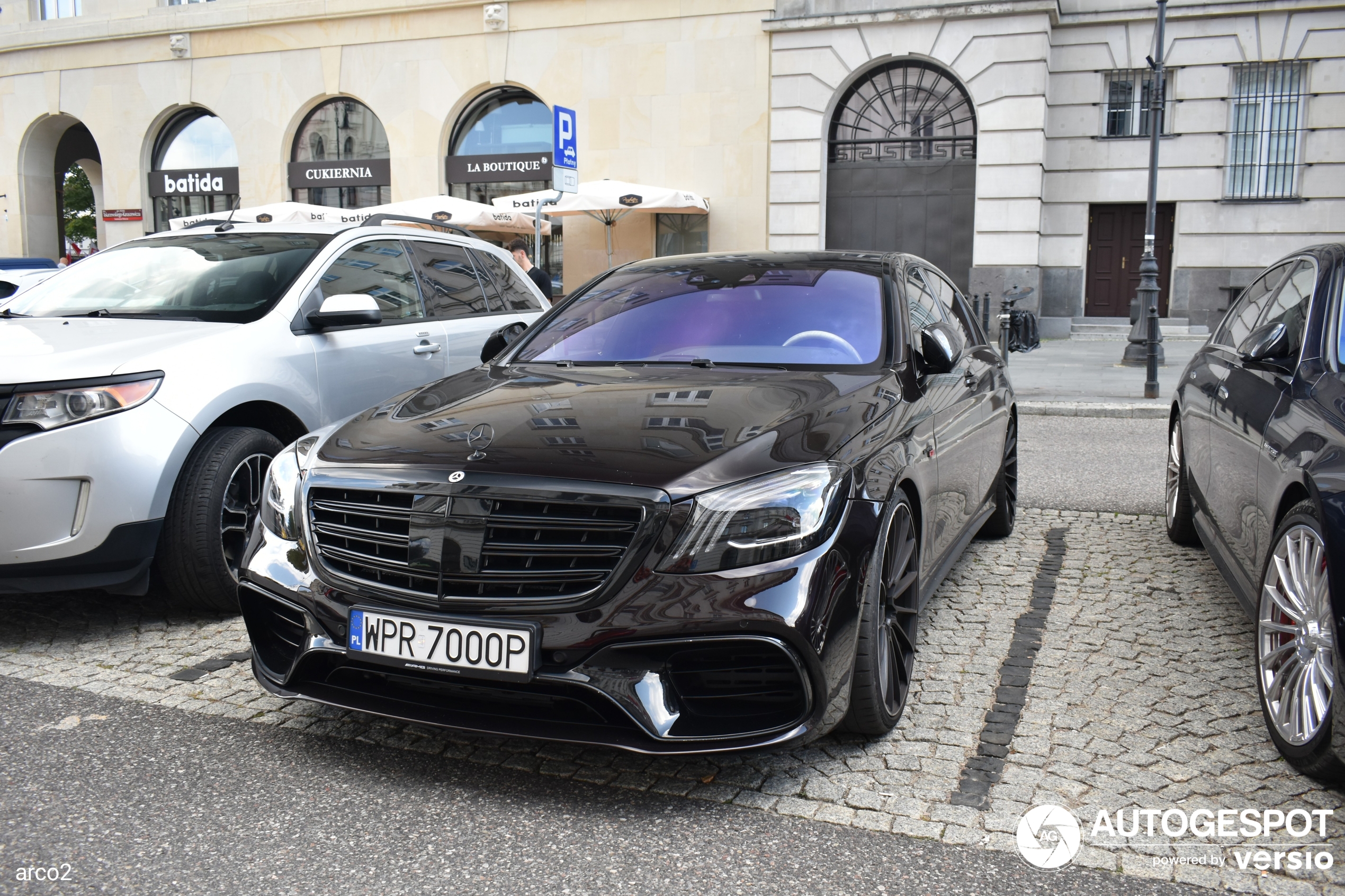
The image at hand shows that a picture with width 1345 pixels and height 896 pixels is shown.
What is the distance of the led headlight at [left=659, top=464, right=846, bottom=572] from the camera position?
274cm

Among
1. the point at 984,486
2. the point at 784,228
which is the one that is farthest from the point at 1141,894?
the point at 784,228

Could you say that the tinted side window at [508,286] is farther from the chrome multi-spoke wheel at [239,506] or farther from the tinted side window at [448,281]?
the chrome multi-spoke wheel at [239,506]

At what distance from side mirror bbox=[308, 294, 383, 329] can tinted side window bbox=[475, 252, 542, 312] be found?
1.82 metres

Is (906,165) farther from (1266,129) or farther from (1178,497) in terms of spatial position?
(1178,497)

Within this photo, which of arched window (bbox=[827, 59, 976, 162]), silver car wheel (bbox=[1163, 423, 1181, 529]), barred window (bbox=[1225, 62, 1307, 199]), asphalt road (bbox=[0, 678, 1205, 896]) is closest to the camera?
asphalt road (bbox=[0, 678, 1205, 896])

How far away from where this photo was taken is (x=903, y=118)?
21500 mm

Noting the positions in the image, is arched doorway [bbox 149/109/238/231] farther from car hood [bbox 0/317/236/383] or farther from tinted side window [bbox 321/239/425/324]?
car hood [bbox 0/317/236/383]

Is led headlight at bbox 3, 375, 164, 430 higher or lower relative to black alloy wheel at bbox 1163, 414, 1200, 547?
higher

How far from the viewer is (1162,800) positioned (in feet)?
9.55

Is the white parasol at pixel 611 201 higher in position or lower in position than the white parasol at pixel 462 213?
higher

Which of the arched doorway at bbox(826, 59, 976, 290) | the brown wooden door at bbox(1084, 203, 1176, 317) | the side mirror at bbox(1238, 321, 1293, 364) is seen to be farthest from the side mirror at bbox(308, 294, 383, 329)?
the brown wooden door at bbox(1084, 203, 1176, 317)

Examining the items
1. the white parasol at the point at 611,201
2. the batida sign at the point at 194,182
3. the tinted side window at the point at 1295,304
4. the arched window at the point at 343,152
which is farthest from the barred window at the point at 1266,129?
the batida sign at the point at 194,182

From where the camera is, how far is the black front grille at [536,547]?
109 inches

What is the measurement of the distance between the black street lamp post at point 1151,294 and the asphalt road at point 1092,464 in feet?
4.79
